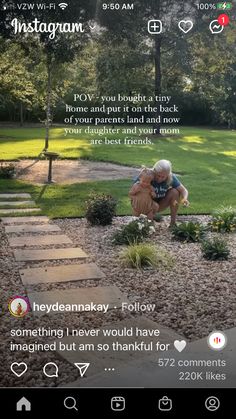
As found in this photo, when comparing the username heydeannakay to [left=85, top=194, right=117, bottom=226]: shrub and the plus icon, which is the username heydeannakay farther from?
[left=85, top=194, right=117, bottom=226]: shrub

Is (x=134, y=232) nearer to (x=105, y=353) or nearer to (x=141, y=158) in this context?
(x=141, y=158)

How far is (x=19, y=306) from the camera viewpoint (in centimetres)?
278

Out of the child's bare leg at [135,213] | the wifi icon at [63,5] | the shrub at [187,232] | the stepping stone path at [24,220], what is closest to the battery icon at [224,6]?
the wifi icon at [63,5]

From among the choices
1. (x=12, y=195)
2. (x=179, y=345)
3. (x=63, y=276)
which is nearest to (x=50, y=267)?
(x=63, y=276)

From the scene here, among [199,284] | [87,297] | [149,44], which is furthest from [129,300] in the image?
[149,44]

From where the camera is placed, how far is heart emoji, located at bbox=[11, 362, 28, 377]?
2414mm

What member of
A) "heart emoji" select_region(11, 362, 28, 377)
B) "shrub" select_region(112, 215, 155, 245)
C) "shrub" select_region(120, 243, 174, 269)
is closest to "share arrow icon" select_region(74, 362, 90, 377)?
"heart emoji" select_region(11, 362, 28, 377)

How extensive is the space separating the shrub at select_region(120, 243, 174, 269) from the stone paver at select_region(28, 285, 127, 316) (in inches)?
44.9

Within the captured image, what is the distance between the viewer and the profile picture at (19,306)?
2768 mm

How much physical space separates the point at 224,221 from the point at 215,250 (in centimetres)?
118

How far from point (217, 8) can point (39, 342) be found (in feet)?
6.11

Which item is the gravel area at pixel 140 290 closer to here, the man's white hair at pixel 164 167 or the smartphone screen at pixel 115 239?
the smartphone screen at pixel 115 239

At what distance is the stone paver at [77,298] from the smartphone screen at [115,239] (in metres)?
0.02
